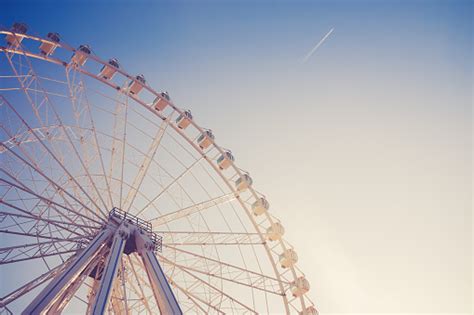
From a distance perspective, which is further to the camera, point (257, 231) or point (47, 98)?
point (257, 231)

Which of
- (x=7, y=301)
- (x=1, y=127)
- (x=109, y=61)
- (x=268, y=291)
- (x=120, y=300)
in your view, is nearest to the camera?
(x=7, y=301)

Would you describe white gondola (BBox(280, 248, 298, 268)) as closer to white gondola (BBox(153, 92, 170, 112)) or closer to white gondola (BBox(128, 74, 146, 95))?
white gondola (BBox(153, 92, 170, 112))

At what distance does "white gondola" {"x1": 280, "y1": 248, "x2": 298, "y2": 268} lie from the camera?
1847 cm

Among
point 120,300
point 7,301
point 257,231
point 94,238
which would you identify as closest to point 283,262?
point 257,231

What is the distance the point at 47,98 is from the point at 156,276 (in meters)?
8.37

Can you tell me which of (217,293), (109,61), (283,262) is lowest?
(217,293)

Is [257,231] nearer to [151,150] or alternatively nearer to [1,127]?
[151,150]

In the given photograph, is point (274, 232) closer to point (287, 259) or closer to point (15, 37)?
point (287, 259)

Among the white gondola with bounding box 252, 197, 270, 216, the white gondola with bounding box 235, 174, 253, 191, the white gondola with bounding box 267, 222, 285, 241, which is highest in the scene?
the white gondola with bounding box 235, 174, 253, 191

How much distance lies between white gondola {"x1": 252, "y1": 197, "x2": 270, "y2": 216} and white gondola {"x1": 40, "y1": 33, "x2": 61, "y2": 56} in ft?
38.9

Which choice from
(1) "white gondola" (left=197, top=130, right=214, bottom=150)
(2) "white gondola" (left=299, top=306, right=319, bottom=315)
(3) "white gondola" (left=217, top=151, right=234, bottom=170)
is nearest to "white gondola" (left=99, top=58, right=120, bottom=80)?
(1) "white gondola" (left=197, top=130, right=214, bottom=150)

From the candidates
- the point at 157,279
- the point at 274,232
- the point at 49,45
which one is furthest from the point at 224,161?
the point at 49,45

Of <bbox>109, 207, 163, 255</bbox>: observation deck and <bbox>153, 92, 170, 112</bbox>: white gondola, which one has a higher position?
<bbox>153, 92, 170, 112</bbox>: white gondola

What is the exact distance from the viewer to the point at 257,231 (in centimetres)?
1861
